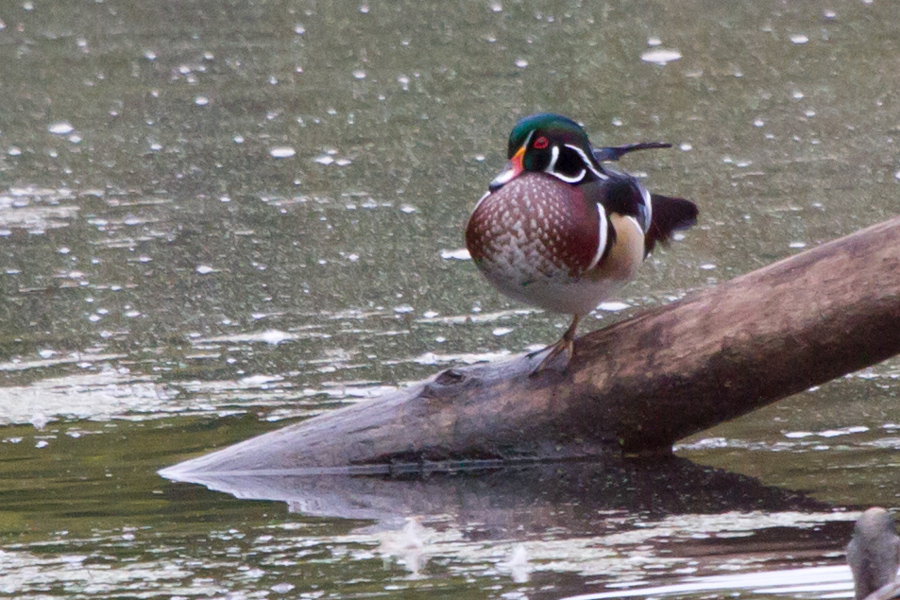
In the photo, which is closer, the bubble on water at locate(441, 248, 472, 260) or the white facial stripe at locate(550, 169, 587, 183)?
the white facial stripe at locate(550, 169, 587, 183)

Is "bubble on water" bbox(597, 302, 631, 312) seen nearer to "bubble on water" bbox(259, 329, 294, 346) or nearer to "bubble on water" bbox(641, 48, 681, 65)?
"bubble on water" bbox(259, 329, 294, 346)

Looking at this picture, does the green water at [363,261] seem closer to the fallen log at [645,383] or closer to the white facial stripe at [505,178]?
the fallen log at [645,383]

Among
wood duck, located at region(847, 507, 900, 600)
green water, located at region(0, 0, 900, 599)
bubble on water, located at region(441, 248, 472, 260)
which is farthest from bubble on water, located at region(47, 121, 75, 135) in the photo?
wood duck, located at region(847, 507, 900, 600)

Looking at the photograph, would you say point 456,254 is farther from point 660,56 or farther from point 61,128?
point 660,56

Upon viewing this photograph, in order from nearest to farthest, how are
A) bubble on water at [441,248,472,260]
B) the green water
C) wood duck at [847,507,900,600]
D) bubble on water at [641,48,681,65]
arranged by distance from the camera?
wood duck at [847,507,900,600] → the green water → bubble on water at [441,248,472,260] → bubble on water at [641,48,681,65]

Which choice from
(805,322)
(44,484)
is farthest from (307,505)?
(805,322)

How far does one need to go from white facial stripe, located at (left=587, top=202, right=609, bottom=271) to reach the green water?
0.59m

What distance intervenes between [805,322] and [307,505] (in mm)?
1336

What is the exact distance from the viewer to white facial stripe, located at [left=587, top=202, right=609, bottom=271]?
3.97 m

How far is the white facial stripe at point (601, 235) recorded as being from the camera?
397 centimetres

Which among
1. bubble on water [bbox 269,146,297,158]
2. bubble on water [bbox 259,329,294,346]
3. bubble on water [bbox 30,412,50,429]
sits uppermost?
bubble on water [bbox 269,146,297,158]

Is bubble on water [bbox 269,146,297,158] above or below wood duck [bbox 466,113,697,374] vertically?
above


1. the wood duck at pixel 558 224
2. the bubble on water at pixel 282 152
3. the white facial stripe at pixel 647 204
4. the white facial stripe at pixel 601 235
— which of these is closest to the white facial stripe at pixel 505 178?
the wood duck at pixel 558 224

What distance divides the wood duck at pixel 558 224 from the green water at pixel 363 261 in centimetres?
52
